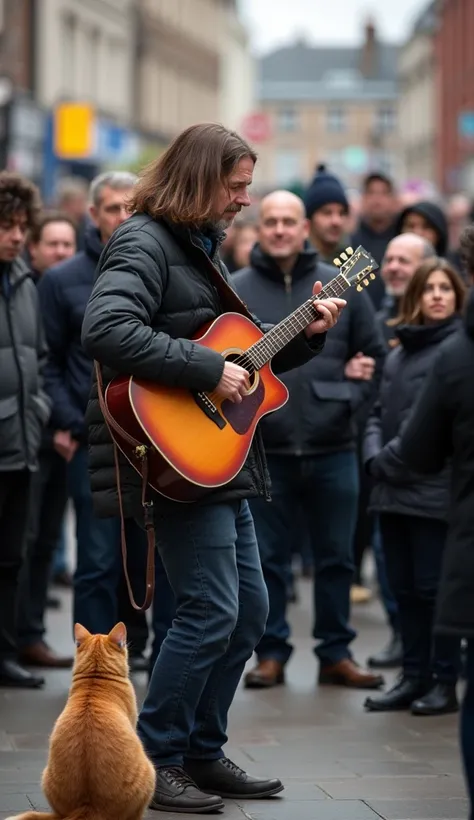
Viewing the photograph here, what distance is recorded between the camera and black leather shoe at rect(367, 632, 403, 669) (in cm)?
952

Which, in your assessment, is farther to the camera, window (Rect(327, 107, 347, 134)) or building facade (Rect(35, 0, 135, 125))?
window (Rect(327, 107, 347, 134))

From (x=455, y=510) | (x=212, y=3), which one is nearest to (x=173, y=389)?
(x=455, y=510)

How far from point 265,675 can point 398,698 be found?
30.1 inches

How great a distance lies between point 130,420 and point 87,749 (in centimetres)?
107

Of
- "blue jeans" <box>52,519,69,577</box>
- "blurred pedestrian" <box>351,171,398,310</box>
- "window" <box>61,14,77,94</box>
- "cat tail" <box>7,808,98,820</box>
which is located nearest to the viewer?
"cat tail" <box>7,808,98,820</box>

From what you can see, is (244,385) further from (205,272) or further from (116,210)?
(116,210)

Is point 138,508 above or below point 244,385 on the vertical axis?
below

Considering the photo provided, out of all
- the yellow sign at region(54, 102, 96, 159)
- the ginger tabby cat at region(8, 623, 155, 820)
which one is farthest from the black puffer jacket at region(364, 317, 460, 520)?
the yellow sign at region(54, 102, 96, 159)

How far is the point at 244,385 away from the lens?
613cm

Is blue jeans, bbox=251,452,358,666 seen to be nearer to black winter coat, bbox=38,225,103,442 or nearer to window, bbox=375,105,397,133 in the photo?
black winter coat, bbox=38,225,103,442

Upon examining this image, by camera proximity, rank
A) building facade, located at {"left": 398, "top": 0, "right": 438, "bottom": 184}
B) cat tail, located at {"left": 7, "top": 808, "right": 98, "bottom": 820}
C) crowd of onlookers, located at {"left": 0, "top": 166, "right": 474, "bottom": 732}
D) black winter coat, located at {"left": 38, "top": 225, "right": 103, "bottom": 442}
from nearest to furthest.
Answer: cat tail, located at {"left": 7, "top": 808, "right": 98, "bottom": 820}, crowd of onlookers, located at {"left": 0, "top": 166, "right": 474, "bottom": 732}, black winter coat, located at {"left": 38, "top": 225, "right": 103, "bottom": 442}, building facade, located at {"left": 398, "top": 0, "right": 438, "bottom": 184}

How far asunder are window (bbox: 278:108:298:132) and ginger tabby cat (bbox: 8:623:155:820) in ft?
453

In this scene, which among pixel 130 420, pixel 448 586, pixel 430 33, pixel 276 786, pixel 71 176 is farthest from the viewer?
pixel 430 33

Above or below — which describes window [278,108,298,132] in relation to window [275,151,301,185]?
above
